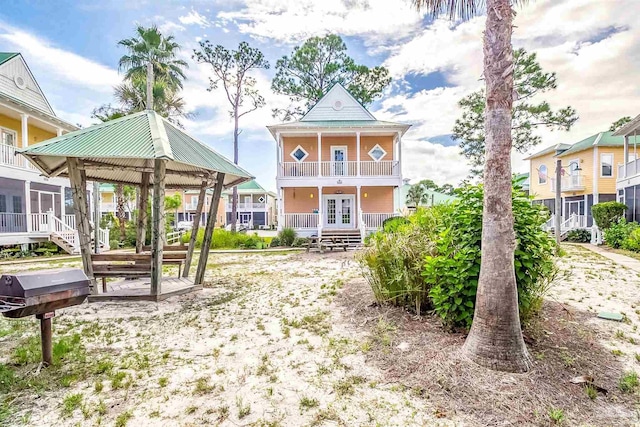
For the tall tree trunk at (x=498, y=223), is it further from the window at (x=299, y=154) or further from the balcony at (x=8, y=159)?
the balcony at (x=8, y=159)

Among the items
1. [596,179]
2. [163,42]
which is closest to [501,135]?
[163,42]

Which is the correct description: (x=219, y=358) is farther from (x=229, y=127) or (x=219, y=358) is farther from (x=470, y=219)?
(x=229, y=127)

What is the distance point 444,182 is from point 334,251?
27.8 metres

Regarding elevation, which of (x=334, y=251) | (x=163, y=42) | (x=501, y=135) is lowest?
(x=334, y=251)

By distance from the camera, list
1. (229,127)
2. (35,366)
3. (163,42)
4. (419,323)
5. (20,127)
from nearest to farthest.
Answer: (35,366), (419,323), (20,127), (163,42), (229,127)

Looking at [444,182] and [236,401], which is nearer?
[236,401]

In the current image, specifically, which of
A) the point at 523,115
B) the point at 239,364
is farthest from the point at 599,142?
the point at 239,364

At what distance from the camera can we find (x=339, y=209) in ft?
68.7

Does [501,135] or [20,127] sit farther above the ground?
[20,127]

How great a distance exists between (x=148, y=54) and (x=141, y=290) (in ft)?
59.1

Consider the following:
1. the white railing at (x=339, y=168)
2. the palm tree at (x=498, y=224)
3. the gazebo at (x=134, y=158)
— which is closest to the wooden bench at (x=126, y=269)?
the gazebo at (x=134, y=158)

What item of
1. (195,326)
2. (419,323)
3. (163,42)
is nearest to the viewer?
(419,323)

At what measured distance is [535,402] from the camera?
107 inches

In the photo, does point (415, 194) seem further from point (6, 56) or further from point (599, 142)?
point (6, 56)
